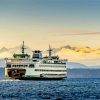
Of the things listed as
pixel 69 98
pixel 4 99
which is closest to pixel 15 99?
pixel 4 99

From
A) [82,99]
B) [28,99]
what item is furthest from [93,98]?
[28,99]

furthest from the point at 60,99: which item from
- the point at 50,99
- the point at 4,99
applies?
the point at 4,99

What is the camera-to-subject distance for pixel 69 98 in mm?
145500

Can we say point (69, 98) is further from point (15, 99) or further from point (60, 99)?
point (15, 99)

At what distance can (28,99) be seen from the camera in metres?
139

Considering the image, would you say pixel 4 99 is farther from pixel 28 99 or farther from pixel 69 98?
pixel 69 98

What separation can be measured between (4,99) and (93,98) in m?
19.3

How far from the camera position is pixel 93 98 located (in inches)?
5655

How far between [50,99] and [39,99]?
233 centimetres

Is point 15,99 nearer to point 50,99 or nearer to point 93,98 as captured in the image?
point 50,99

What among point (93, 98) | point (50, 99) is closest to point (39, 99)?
point (50, 99)

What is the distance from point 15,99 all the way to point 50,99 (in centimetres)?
733

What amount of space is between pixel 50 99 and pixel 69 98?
6522 mm

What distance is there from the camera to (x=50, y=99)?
461 feet
